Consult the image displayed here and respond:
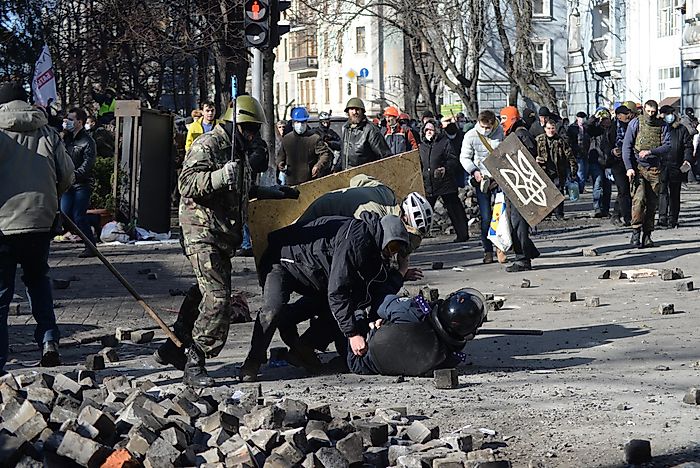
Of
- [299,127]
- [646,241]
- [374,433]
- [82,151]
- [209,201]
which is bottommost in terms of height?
[374,433]

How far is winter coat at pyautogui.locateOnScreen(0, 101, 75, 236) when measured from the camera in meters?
8.75

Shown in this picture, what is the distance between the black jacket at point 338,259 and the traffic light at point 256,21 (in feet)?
21.3

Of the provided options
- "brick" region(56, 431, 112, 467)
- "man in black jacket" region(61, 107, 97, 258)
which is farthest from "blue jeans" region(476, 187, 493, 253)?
"brick" region(56, 431, 112, 467)

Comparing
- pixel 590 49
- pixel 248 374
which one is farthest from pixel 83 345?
pixel 590 49

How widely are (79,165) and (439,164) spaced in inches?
211

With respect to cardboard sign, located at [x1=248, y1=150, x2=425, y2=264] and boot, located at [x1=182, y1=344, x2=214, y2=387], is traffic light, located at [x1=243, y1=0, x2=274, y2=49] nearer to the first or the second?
cardboard sign, located at [x1=248, y1=150, x2=425, y2=264]

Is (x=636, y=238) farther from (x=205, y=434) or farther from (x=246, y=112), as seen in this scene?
(x=205, y=434)

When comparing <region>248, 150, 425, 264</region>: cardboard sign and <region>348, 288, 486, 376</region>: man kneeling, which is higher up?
<region>248, 150, 425, 264</region>: cardboard sign

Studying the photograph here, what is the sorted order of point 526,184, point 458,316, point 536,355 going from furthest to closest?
point 526,184, point 536,355, point 458,316

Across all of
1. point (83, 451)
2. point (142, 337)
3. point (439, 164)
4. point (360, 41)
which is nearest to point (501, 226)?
point (439, 164)

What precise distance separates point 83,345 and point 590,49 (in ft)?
162

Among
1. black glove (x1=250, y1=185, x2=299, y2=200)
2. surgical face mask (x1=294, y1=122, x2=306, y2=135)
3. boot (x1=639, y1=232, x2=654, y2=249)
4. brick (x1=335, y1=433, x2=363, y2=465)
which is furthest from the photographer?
surgical face mask (x1=294, y1=122, x2=306, y2=135)

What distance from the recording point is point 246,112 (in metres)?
8.44

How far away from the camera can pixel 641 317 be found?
11.2m
